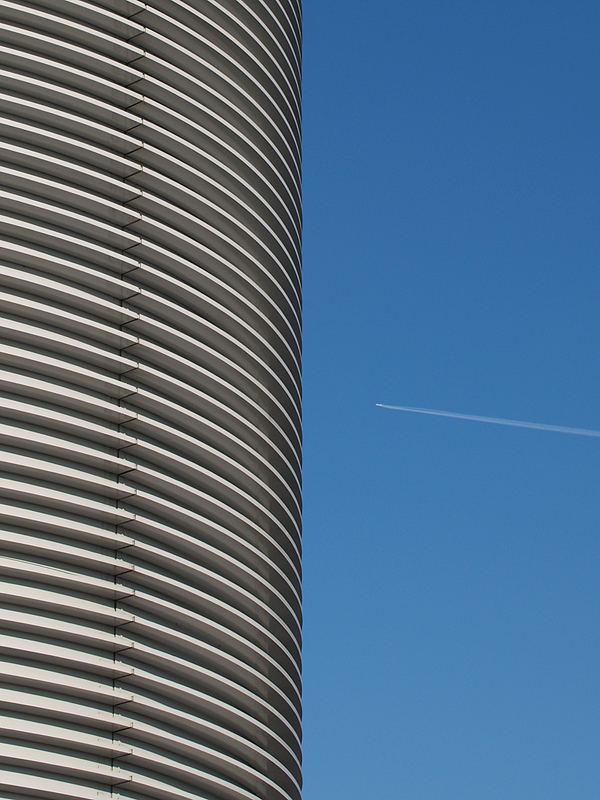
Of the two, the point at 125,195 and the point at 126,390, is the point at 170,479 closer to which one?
the point at 126,390

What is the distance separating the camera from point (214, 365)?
54.4ft

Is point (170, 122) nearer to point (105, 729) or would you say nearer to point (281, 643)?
point (281, 643)

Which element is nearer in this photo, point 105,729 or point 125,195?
point 105,729

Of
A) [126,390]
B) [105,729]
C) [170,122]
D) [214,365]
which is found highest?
[170,122]

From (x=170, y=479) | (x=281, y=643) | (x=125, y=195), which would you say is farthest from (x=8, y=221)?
(x=281, y=643)

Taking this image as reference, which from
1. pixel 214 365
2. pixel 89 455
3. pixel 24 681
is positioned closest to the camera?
pixel 24 681

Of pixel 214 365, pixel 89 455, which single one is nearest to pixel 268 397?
pixel 214 365

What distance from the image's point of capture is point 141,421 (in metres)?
14.8

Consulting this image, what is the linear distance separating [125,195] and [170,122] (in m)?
1.71

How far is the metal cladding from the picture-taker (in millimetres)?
13094

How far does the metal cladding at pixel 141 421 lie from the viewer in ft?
43.0

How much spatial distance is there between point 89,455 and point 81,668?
83.2 inches

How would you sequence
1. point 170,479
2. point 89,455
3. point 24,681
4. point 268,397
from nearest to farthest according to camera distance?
point 24,681 → point 89,455 → point 170,479 → point 268,397

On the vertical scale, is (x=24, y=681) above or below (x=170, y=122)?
below
